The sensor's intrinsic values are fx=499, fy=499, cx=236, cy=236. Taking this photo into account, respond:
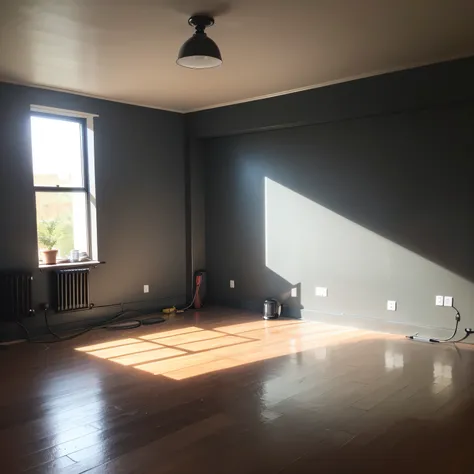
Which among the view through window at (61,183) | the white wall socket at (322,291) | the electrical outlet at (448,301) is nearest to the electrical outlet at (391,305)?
the electrical outlet at (448,301)

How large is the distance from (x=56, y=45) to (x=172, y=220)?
118 inches

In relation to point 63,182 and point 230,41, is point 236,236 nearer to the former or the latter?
point 63,182

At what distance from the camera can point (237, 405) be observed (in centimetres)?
332

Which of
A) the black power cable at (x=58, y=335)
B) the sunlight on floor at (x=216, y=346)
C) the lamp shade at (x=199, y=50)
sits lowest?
the sunlight on floor at (x=216, y=346)

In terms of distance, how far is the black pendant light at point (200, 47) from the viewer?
339 cm

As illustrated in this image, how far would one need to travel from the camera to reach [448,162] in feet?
15.7

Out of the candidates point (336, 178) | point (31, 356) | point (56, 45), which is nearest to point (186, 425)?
point (31, 356)

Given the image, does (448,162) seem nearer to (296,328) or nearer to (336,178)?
(336,178)

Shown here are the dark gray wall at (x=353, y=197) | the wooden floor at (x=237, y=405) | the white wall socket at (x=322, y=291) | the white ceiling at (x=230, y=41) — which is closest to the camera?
the wooden floor at (x=237, y=405)

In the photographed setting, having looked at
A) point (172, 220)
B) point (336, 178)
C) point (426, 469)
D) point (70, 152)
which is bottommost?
point (426, 469)

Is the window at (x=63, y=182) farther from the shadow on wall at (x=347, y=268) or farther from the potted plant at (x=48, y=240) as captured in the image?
the shadow on wall at (x=347, y=268)

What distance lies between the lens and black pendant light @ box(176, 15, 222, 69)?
11.1 ft

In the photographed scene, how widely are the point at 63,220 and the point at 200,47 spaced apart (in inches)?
120

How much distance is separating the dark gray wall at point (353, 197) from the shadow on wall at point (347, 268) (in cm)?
1
